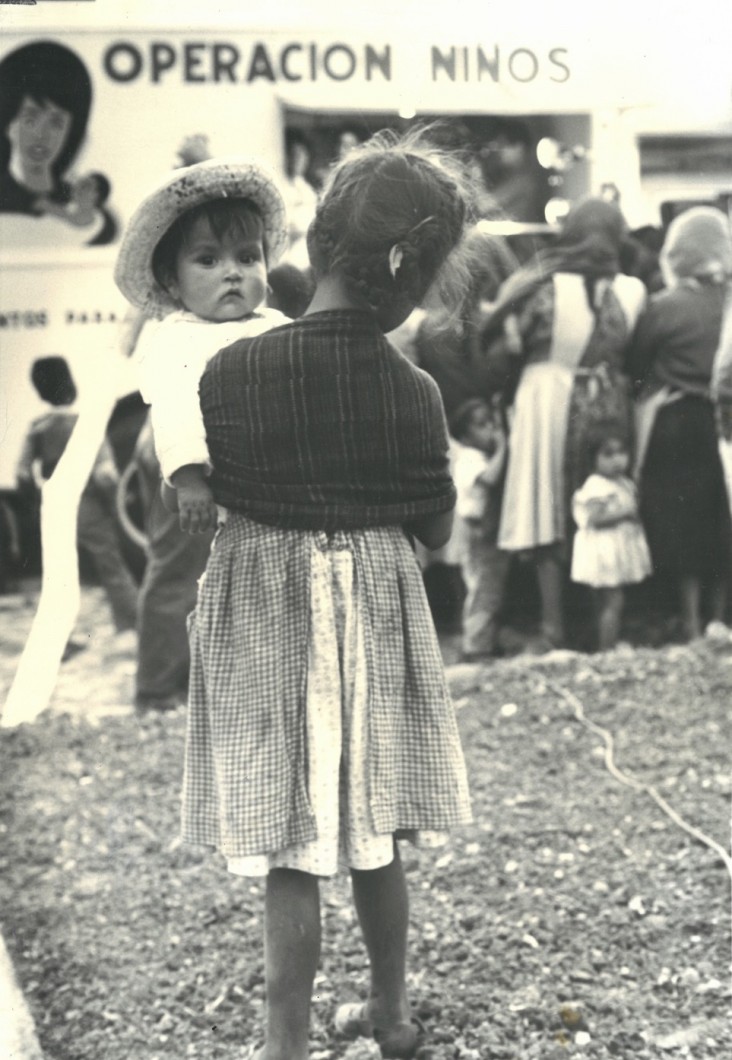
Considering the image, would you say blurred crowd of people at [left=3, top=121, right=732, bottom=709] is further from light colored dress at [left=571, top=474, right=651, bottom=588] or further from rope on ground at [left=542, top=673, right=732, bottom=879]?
rope on ground at [left=542, top=673, right=732, bottom=879]

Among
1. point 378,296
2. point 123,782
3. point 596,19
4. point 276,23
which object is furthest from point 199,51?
point 123,782

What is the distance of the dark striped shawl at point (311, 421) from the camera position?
6.37ft

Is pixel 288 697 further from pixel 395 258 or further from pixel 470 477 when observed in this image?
pixel 470 477

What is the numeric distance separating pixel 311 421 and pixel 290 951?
835 mm

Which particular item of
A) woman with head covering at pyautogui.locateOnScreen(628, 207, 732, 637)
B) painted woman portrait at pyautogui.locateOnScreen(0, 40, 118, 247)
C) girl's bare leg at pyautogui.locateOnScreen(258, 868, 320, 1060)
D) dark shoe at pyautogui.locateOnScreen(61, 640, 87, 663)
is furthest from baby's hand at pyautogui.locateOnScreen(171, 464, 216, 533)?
woman with head covering at pyautogui.locateOnScreen(628, 207, 732, 637)

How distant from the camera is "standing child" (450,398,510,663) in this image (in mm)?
4227

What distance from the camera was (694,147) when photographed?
3.83 meters

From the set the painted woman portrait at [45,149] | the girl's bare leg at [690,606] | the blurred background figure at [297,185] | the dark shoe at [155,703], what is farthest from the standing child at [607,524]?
the painted woman portrait at [45,149]

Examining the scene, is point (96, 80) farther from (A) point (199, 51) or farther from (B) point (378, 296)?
(B) point (378, 296)

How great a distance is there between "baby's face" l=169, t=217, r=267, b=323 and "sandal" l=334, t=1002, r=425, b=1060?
127 cm

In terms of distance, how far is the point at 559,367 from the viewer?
13.7 feet

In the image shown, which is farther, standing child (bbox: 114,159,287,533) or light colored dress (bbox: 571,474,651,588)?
light colored dress (bbox: 571,474,651,588)

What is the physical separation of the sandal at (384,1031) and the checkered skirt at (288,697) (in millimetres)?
452

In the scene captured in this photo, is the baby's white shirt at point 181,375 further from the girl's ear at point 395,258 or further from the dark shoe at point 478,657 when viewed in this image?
the dark shoe at point 478,657
